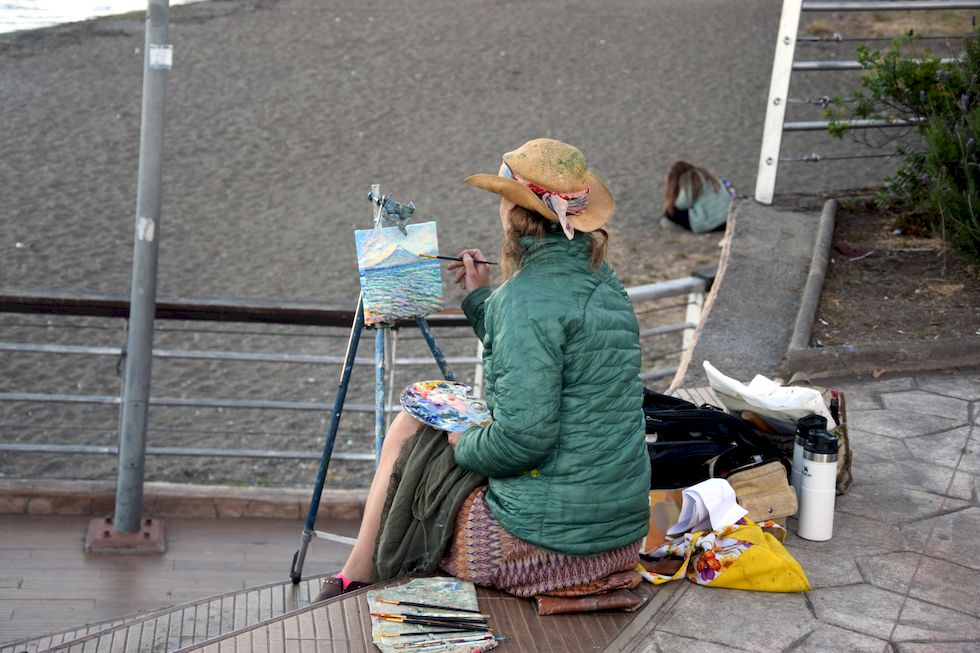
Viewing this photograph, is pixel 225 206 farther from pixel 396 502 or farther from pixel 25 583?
pixel 396 502

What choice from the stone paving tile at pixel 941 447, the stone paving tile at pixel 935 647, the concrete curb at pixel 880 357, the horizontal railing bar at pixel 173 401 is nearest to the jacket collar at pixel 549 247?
the stone paving tile at pixel 935 647

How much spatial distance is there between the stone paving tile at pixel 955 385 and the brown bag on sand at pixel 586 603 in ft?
8.20

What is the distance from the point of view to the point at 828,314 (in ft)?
20.5

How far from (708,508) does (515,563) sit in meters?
0.73

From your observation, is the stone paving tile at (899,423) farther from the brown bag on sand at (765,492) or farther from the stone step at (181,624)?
the stone step at (181,624)

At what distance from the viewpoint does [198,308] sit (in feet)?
18.0

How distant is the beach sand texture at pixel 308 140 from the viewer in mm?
8992

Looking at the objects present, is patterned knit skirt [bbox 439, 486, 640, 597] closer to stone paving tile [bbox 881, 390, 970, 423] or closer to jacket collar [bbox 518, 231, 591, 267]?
jacket collar [bbox 518, 231, 591, 267]

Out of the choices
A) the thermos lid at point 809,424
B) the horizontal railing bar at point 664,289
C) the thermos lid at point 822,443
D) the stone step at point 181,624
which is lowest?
the stone step at point 181,624

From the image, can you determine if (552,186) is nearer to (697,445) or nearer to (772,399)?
(697,445)

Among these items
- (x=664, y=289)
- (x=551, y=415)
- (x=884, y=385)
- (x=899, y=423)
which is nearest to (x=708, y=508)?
(x=551, y=415)

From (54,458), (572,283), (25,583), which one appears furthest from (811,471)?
(54,458)

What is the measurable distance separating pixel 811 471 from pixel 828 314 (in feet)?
7.96

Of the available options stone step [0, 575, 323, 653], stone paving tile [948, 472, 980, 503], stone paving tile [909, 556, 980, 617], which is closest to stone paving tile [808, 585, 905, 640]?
stone paving tile [909, 556, 980, 617]
